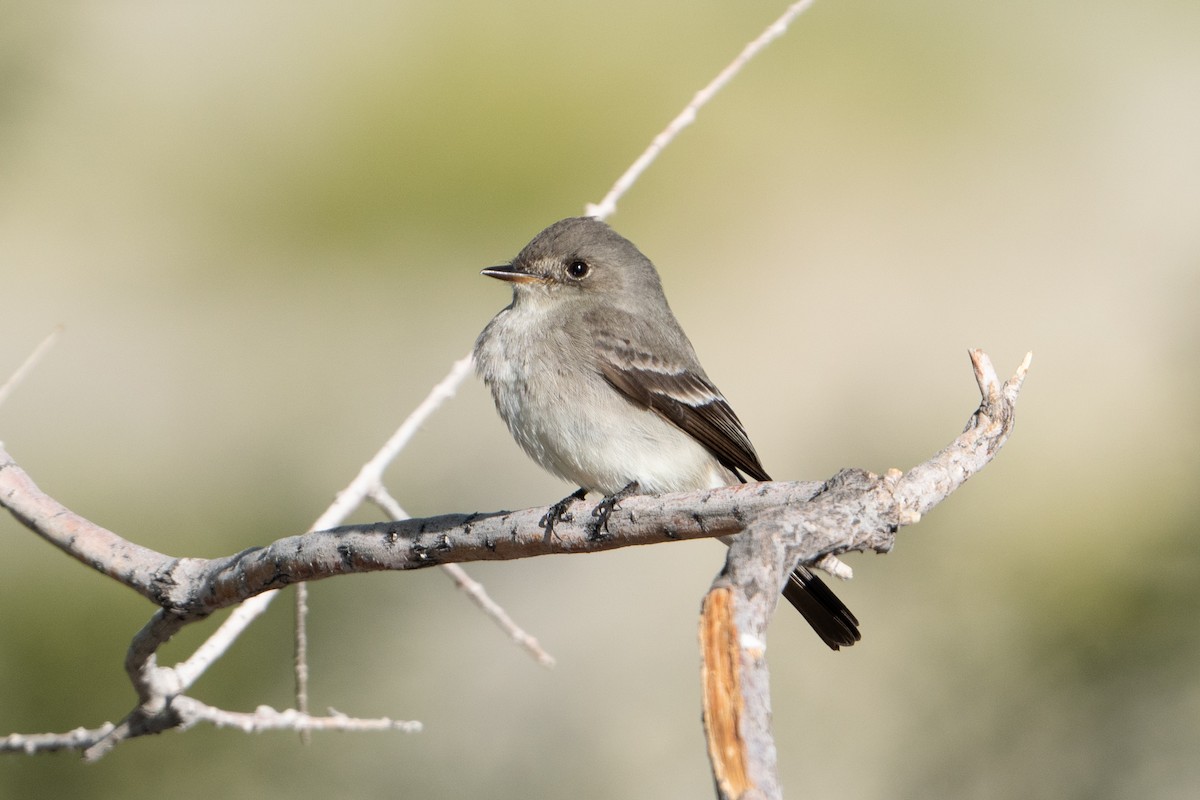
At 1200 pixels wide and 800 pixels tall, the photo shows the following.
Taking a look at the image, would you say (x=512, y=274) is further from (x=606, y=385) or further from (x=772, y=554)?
(x=772, y=554)

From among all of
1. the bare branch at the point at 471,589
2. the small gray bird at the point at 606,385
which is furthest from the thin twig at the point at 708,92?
the bare branch at the point at 471,589

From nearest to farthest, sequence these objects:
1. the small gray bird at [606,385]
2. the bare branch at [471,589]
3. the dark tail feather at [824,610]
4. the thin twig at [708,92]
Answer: the thin twig at [708,92] < the bare branch at [471,589] < the dark tail feather at [824,610] < the small gray bird at [606,385]

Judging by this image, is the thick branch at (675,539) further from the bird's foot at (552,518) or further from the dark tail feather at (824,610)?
the dark tail feather at (824,610)

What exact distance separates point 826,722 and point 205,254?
12.8ft

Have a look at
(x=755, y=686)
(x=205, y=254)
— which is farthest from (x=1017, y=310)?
(x=755, y=686)

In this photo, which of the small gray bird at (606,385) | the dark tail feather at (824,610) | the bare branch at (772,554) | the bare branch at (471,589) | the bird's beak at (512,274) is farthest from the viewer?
the bird's beak at (512,274)

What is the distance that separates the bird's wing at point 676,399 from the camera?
3.67 metres

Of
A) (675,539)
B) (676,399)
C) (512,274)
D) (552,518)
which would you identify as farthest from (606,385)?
(675,539)

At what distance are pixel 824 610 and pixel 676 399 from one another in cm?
80

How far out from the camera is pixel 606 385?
143 inches

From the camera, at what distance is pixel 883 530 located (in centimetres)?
198

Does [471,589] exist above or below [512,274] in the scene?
below

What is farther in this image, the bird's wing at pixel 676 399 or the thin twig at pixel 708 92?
the bird's wing at pixel 676 399

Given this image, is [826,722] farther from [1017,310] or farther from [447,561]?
[447,561]
